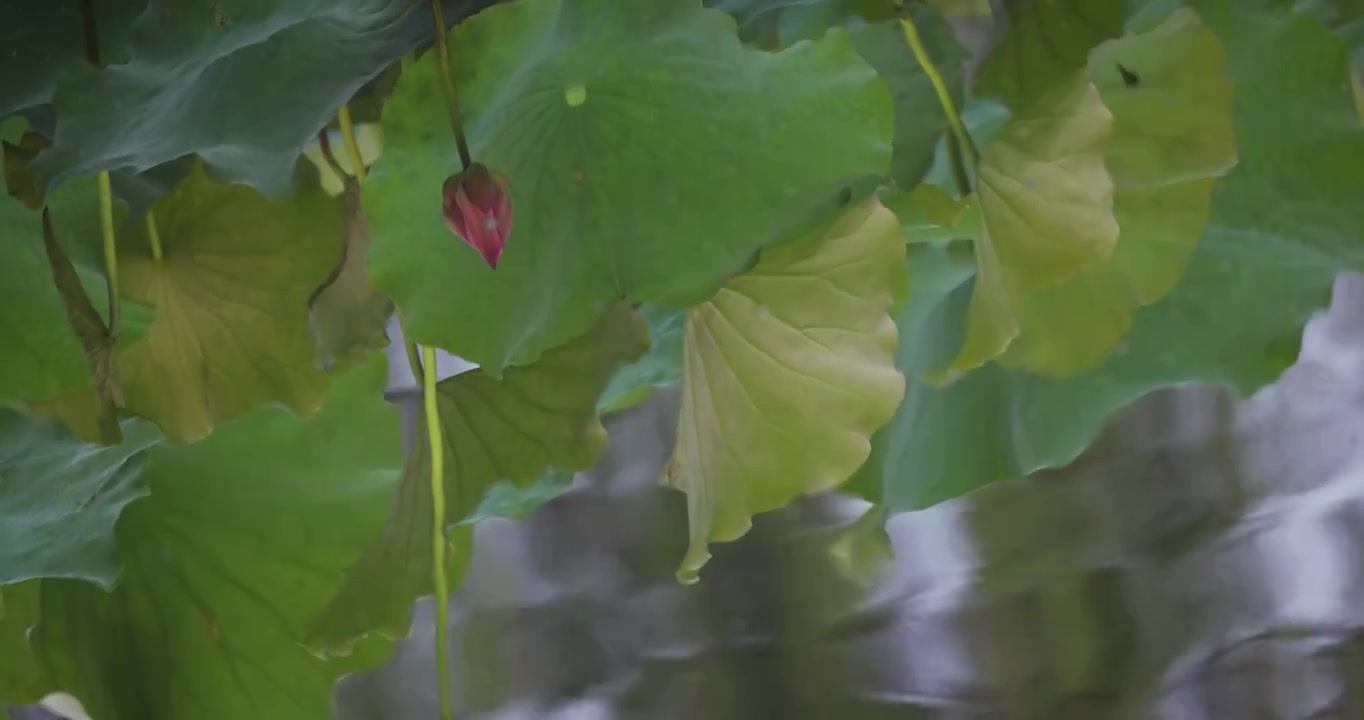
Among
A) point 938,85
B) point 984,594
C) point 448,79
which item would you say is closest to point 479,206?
point 448,79

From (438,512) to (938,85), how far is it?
191 mm

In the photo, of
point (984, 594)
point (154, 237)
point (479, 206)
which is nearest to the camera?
point (479, 206)

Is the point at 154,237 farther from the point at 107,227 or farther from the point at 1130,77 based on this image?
the point at 1130,77

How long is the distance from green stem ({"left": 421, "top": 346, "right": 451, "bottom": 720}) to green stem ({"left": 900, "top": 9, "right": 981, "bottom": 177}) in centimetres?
17

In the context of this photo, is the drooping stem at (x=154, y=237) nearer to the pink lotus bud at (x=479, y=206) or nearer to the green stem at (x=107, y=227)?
the green stem at (x=107, y=227)

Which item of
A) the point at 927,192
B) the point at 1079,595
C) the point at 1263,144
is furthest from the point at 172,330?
the point at 1079,595

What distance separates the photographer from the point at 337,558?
0.41 meters

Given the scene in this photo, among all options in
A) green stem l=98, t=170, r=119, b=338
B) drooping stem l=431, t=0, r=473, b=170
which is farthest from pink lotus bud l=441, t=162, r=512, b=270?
green stem l=98, t=170, r=119, b=338

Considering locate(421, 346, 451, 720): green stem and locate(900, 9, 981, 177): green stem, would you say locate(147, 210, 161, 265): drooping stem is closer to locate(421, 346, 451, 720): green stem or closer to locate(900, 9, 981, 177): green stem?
locate(421, 346, 451, 720): green stem

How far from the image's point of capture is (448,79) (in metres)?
0.26

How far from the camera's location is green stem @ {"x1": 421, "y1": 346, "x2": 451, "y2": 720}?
0.30 m

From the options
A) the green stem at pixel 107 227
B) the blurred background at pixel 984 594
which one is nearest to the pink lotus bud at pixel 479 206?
the green stem at pixel 107 227

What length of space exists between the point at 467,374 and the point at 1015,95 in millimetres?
189

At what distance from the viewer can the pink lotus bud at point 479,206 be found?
9.8 inches
